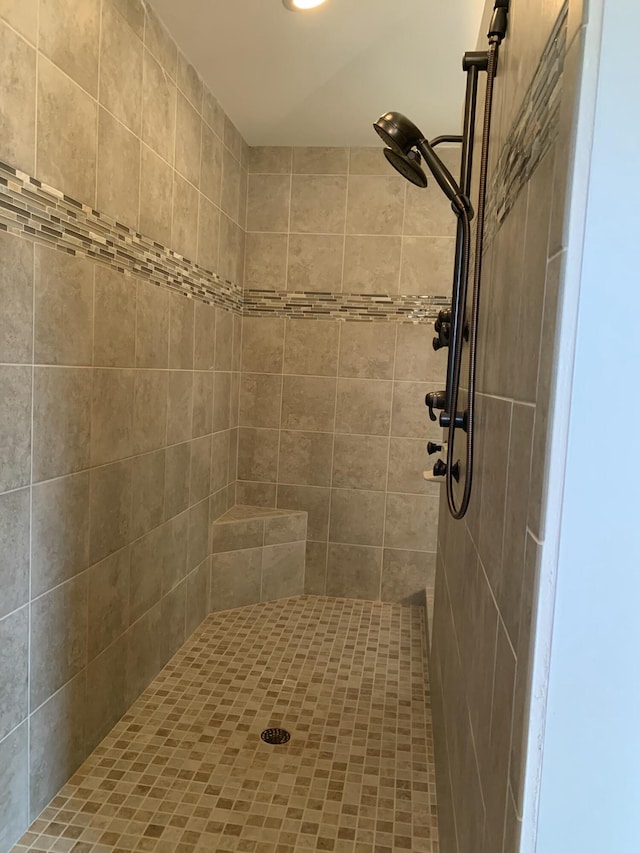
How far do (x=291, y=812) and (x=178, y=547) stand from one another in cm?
115

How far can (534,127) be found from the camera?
85 centimetres

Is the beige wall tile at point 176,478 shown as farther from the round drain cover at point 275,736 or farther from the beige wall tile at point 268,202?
the beige wall tile at point 268,202

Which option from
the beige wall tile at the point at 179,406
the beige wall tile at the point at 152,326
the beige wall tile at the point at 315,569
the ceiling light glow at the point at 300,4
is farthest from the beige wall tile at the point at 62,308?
the beige wall tile at the point at 315,569

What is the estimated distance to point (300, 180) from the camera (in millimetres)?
3223

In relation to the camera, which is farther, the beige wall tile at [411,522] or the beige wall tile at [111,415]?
the beige wall tile at [411,522]

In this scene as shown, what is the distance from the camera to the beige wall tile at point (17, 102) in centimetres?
133

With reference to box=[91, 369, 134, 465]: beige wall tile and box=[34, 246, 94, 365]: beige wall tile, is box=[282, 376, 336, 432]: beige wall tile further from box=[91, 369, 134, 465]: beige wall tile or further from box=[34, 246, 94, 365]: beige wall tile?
box=[34, 246, 94, 365]: beige wall tile

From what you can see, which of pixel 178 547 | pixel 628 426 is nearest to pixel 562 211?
pixel 628 426

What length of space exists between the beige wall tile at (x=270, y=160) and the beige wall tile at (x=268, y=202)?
3 cm

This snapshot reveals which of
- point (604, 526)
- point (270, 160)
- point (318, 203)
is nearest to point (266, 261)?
point (318, 203)

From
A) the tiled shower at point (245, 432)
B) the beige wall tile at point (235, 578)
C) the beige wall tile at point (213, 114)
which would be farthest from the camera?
the beige wall tile at point (235, 578)

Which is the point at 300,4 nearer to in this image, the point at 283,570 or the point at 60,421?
the point at 60,421

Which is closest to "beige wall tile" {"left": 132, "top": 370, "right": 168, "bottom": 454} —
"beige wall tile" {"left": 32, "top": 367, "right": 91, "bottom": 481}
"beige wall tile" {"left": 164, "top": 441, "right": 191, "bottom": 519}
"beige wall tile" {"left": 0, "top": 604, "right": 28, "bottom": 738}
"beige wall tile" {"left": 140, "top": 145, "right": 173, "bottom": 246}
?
"beige wall tile" {"left": 164, "top": 441, "right": 191, "bottom": 519}

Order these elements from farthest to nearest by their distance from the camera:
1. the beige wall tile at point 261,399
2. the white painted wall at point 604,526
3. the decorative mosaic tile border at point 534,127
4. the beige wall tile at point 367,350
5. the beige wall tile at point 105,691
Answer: the beige wall tile at point 261,399 → the beige wall tile at point 367,350 → the beige wall tile at point 105,691 → the decorative mosaic tile border at point 534,127 → the white painted wall at point 604,526
